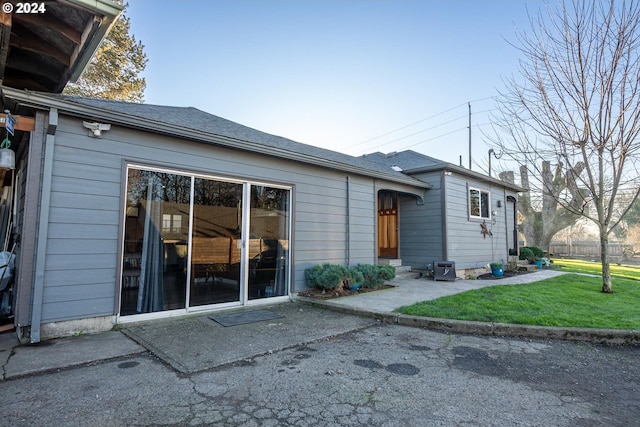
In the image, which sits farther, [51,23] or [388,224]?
[388,224]

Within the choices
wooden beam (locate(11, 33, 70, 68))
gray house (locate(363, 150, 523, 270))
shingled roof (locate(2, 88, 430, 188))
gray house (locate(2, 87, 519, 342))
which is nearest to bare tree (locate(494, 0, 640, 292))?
gray house (locate(363, 150, 523, 270))

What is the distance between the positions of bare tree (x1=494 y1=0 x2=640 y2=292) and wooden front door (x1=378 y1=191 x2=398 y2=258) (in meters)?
3.68

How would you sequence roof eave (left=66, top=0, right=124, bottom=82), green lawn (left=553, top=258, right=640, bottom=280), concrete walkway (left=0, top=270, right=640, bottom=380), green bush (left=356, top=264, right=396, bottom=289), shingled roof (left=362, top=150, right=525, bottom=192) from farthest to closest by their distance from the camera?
1. green lawn (left=553, top=258, right=640, bottom=280)
2. shingled roof (left=362, top=150, right=525, bottom=192)
3. green bush (left=356, top=264, right=396, bottom=289)
4. concrete walkway (left=0, top=270, right=640, bottom=380)
5. roof eave (left=66, top=0, right=124, bottom=82)

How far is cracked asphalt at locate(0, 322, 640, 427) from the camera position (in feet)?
6.93

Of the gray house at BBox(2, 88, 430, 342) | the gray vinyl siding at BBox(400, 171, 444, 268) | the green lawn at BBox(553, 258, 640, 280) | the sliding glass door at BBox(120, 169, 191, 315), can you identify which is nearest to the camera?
the gray house at BBox(2, 88, 430, 342)

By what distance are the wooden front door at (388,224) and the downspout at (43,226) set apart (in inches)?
316

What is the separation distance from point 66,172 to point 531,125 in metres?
7.83

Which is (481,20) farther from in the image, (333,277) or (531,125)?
(333,277)

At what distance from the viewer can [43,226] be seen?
3621mm

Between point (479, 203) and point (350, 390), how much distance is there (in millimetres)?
9390

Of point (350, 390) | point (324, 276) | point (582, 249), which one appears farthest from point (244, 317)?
point (582, 249)

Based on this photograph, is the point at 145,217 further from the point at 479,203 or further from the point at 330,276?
the point at 479,203

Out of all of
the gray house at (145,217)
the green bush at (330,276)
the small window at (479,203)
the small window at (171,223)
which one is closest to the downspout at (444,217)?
the small window at (479,203)

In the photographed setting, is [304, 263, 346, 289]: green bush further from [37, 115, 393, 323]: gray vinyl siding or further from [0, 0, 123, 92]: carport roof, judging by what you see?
[0, 0, 123, 92]: carport roof
